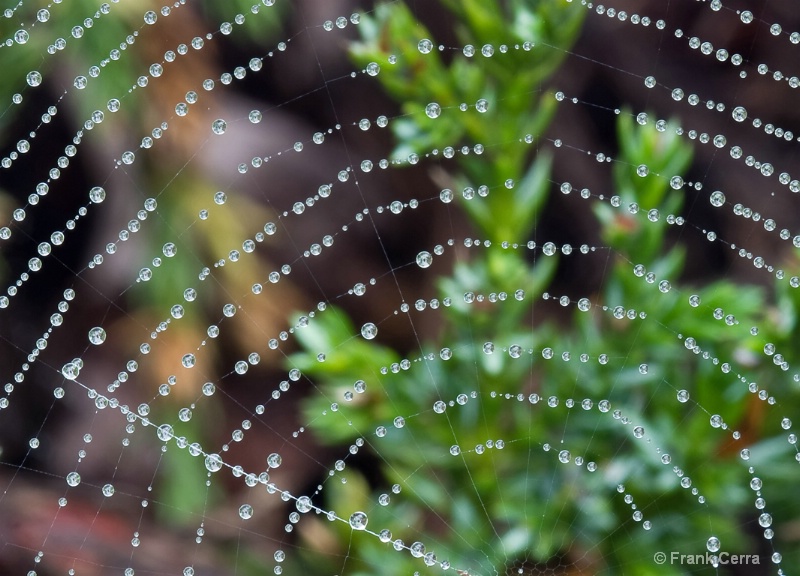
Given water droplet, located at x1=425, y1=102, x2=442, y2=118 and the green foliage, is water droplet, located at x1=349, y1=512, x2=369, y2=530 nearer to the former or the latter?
the green foliage

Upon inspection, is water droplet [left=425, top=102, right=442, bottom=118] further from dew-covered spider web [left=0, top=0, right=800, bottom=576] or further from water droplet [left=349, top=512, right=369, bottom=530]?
water droplet [left=349, top=512, right=369, bottom=530]

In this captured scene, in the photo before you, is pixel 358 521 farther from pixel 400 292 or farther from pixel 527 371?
pixel 400 292

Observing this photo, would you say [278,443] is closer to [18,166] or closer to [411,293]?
[411,293]

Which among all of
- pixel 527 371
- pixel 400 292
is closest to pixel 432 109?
pixel 527 371

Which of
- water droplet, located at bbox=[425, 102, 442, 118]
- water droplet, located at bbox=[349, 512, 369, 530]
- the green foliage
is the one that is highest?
water droplet, located at bbox=[425, 102, 442, 118]

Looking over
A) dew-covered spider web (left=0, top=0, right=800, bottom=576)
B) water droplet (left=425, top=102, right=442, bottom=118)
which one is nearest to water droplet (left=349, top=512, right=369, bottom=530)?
dew-covered spider web (left=0, top=0, right=800, bottom=576)

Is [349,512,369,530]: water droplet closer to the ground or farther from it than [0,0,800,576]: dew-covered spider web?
closer to the ground

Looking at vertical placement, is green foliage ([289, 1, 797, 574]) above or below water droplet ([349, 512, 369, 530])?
above

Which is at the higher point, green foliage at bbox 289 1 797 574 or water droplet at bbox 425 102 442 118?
water droplet at bbox 425 102 442 118

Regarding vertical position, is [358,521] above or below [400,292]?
below
